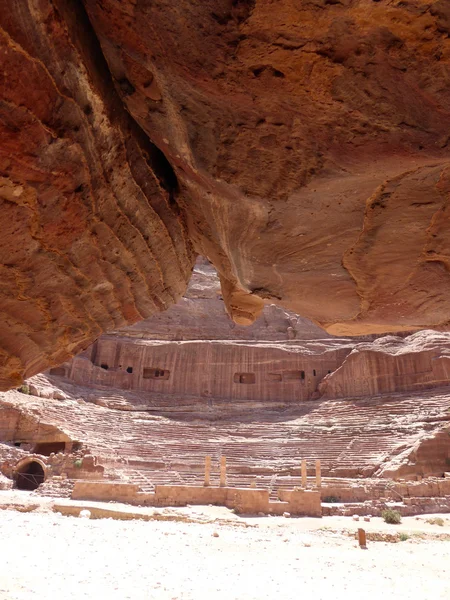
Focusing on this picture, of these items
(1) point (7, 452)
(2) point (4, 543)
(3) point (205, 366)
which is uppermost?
(3) point (205, 366)

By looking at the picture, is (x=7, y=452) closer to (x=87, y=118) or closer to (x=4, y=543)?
(x=4, y=543)

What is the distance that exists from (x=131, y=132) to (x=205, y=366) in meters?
31.1

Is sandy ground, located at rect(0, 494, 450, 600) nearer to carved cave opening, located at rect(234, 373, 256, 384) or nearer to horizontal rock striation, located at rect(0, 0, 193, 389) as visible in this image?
horizontal rock striation, located at rect(0, 0, 193, 389)

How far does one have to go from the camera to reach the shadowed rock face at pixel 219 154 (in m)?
1.59

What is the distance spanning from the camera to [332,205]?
2.40 m

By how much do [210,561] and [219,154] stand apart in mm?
8781

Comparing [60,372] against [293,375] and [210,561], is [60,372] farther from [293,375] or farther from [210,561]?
[210,561]

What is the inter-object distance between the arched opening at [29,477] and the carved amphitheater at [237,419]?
0.09m

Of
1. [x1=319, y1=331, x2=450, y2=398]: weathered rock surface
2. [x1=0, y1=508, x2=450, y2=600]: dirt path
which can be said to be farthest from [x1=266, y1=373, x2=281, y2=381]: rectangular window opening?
[x1=0, y1=508, x2=450, y2=600]: dirt path

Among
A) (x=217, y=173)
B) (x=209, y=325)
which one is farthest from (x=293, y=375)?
(x=217, y=173)

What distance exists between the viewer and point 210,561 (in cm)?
875


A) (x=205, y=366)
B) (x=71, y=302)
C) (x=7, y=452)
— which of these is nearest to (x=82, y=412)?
(x=7, y=452)

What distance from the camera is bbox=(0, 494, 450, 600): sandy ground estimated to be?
6.52 m

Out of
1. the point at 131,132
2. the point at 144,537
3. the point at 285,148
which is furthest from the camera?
the point at 144,537
